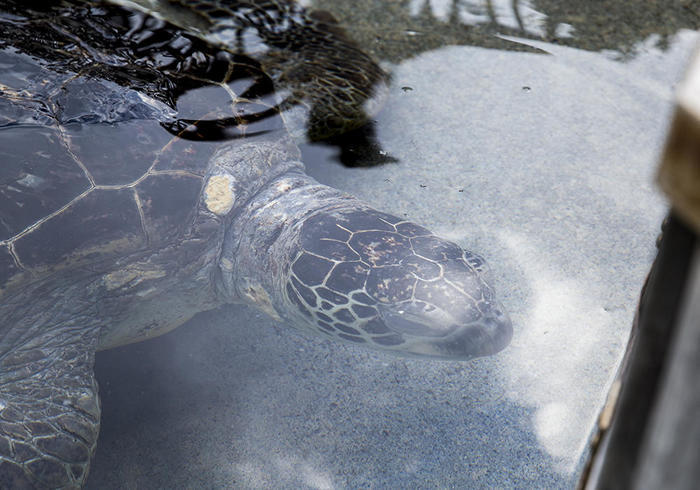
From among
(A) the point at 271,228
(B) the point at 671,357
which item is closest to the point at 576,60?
(A) the point at 271,228

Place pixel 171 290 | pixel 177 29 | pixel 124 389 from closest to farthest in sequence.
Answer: pixel 124 389
pixel 171 290
pixel 177 29

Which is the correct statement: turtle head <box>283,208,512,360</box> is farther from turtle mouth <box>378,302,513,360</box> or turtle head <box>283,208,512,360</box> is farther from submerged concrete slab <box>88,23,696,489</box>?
submerged concrete slab <box>88,23,696,489</box>

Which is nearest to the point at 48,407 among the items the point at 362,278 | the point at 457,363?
the point at 362,278

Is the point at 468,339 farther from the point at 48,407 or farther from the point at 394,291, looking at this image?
the point at 48,407

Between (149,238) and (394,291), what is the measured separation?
35.6 inches

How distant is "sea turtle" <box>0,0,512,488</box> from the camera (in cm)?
161

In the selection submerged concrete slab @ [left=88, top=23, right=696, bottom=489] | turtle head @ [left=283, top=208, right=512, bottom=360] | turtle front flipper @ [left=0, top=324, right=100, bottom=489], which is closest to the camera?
turtle front flipper @ [left=0, top=324, right=100, bottom=489]

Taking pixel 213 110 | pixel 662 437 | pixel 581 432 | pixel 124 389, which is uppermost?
pixel 662 437

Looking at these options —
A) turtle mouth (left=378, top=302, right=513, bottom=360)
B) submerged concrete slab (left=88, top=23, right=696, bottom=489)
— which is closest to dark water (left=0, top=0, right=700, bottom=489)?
submerged concrete slab (left=88, top=23, right=696, bottom=489)

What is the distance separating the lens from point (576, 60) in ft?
9.25

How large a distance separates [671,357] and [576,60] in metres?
2.92

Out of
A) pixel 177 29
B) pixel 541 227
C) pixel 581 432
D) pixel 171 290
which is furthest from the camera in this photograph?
A: pixel 177 29

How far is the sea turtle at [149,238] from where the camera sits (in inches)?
63.5

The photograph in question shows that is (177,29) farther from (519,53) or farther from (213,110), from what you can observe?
(519,53)
